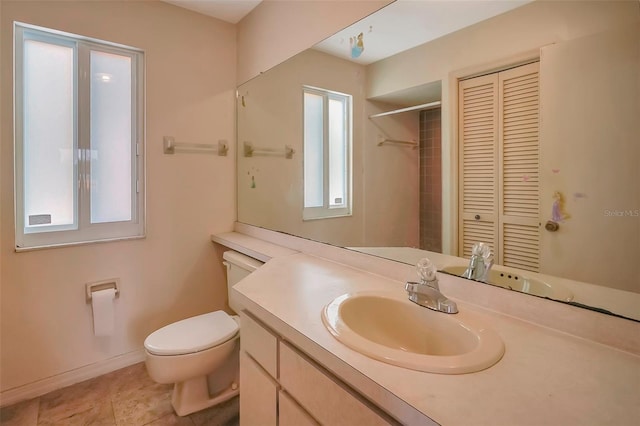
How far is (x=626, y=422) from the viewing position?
52 centimetres

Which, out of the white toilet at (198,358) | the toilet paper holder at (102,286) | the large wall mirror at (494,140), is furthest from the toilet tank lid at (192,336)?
the large wall mirror at (494,140)

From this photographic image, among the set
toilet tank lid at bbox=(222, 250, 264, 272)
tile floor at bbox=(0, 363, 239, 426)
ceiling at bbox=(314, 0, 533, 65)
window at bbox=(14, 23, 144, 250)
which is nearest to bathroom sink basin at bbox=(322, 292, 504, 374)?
toilet tank lid at bbox=(222, 250, 264, 272)

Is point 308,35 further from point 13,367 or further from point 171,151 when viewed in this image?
point 13,367

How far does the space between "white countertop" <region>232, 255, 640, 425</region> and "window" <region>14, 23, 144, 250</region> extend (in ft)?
5.10

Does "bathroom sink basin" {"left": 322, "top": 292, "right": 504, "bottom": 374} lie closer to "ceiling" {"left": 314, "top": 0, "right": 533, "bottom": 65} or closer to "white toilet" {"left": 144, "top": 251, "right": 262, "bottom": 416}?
"white toilet" {"left": 144, "top": 251, "right": 262, "bottom": 416}

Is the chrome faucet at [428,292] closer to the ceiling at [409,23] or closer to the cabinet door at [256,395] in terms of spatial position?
the cabinet door at [256,395]

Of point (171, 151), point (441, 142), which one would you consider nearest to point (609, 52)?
point (441, 142)

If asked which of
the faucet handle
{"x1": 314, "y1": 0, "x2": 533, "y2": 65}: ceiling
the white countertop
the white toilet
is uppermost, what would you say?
{"x1": 314, "y1": 0, "x2": 533, "y2": 65}: ceiling

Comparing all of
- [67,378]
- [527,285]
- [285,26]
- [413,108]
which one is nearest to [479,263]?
[527,285]

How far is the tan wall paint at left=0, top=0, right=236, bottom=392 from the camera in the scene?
1.66m

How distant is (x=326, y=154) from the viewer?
181 centimetres

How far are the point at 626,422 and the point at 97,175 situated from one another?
2.37m

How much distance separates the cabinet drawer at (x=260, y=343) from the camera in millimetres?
979

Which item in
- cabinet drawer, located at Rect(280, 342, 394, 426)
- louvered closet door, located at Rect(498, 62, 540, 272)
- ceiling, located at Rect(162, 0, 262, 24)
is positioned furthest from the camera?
ceiling, located at Rect(162, 0, 262, 24)
